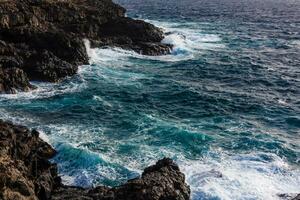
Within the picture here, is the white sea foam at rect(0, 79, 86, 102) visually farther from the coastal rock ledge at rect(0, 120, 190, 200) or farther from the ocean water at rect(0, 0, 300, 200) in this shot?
the coastal rock ledge at rect(0, 120, 190, 200)

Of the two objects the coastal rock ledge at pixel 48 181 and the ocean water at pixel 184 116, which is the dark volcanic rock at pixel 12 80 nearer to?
the ocean water at pixel 184 116

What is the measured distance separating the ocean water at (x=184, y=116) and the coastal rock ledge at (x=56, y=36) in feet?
6.50

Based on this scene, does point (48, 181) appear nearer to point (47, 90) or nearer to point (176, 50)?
point (47, 90)

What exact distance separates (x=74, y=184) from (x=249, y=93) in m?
26.5

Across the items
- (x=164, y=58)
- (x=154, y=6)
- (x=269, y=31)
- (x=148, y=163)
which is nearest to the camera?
(x=148, y=163)

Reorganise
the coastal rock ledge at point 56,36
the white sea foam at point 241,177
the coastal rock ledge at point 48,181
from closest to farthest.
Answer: the coastal rock ledge at point 48,181
the white sea foam at point 241,177
the coastal rock ledge at point 56,36

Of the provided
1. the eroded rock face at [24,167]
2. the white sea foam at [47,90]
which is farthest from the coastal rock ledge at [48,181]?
the white sea foam at [47,90]

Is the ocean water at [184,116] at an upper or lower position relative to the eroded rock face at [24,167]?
lower

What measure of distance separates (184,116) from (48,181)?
18642 mm

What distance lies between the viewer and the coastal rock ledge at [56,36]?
4978 cm

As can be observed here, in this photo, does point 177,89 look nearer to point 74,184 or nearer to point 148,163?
point 148,163

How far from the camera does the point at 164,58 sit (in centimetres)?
6619

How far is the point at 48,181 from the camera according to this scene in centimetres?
2616

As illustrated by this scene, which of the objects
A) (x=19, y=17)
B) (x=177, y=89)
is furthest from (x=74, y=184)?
(x=19, y=17)
